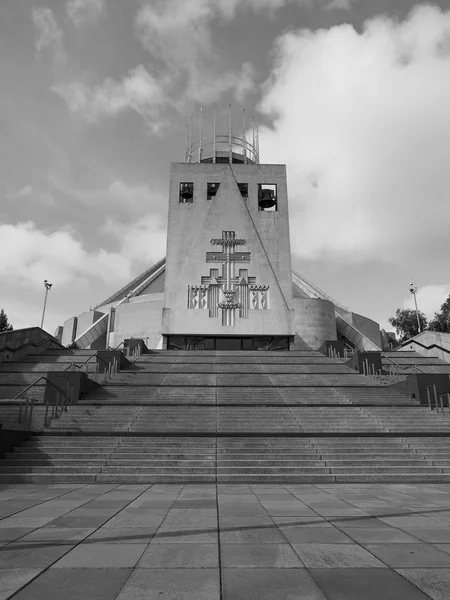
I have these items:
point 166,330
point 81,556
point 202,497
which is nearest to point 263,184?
point 166,330

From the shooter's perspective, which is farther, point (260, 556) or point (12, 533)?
point (12, 533)

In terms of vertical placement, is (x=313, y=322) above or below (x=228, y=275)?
below

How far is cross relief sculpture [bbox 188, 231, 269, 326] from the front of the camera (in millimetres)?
27000

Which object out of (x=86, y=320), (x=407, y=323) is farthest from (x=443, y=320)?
(x=86, y=320)

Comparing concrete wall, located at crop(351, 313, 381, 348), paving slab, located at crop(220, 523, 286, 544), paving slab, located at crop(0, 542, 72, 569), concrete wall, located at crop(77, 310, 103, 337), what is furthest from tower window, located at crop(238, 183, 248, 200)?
paving slab, located at crop(0, 542, 72, 569)

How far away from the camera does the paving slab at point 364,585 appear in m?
2.35

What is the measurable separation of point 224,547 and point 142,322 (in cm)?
2914

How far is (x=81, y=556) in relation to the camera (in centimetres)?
303

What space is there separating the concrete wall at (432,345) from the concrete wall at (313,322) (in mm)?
7167

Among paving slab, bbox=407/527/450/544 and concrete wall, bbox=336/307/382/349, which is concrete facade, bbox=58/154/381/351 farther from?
paving slab, bbox=407/527/450/544

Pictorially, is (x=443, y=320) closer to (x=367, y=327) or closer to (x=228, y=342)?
(x=367, y=327)

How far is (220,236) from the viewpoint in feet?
95.7

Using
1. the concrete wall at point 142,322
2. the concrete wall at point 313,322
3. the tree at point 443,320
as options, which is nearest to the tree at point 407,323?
the tree at point 443,320

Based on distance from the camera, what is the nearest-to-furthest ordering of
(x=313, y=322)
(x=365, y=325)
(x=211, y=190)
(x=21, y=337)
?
1. (x=21, y=337)
2. (x=313, y=322)
3. (x=211, y=190)
4. (x=365, y=325)
